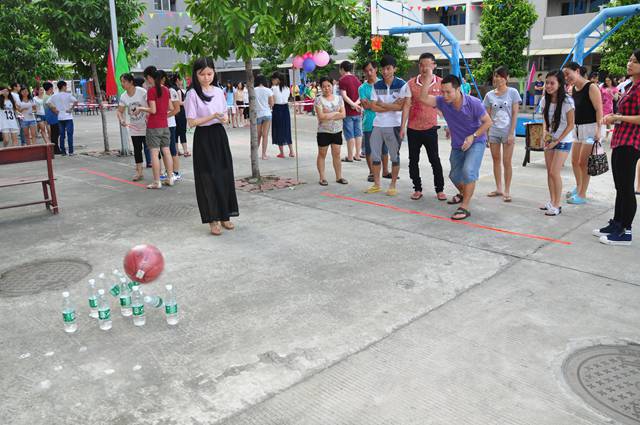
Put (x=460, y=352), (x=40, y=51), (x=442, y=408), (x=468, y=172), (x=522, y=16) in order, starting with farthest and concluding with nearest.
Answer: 1. (x=522, y=16)
2. (x=40, y=51)
3. (x=468, y=172)
4. (x=460, y=352)
5. (x=442, y=408)

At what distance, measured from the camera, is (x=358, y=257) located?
5.30 meters

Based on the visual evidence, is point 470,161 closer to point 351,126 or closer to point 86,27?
point 351,126

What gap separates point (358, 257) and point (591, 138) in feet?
11.9

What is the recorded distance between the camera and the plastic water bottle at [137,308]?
12.7ft

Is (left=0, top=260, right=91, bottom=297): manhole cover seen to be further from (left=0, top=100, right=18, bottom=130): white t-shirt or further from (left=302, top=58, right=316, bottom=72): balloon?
(left=0, top=100, right=18, bottom=130): white t-shirt

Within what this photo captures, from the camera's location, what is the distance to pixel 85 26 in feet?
40.6

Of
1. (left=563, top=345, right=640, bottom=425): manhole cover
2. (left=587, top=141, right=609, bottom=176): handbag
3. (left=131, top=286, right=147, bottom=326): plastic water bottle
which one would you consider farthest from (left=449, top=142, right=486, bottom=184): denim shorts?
(left=131, top=286, right=147, bottom=326): plastic water bottle

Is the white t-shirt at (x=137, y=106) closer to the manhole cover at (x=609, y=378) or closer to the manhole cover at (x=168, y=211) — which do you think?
the manhole cover at (x=168, y=211)

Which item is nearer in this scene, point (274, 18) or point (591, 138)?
point (591, 138)

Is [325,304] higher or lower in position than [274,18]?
lower

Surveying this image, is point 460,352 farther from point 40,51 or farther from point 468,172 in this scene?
point 40,51

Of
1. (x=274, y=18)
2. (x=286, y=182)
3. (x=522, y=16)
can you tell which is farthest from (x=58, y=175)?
(x=522, y=16)

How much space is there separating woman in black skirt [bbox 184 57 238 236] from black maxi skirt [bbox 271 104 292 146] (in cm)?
592

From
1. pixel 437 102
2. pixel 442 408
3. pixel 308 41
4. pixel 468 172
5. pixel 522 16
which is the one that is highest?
pixel 522 16
